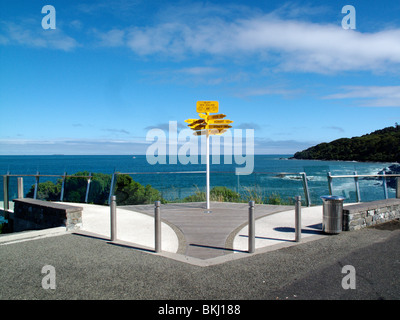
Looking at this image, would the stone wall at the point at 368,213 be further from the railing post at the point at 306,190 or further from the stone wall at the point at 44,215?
the stone wall at the point at 44,215

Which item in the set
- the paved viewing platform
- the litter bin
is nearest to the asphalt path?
the paved viewing platform

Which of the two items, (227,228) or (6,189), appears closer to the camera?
(227,228)

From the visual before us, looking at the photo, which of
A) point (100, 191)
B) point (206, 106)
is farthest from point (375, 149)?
point (100, 191)

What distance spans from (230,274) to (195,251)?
139 cm

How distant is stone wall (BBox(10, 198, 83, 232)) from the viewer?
26.4ft

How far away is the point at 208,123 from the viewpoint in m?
11.1

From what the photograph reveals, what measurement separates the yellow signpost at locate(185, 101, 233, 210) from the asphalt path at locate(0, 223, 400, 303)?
5.17 meters

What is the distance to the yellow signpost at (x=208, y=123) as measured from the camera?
10.9 m

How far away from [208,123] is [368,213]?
17.6 ft

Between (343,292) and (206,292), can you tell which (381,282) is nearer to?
(343,292)

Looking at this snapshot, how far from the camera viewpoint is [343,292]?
14.3 feet

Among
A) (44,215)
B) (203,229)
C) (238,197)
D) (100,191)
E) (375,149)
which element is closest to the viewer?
(203,229)

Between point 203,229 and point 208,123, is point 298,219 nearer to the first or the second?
point 203,229
